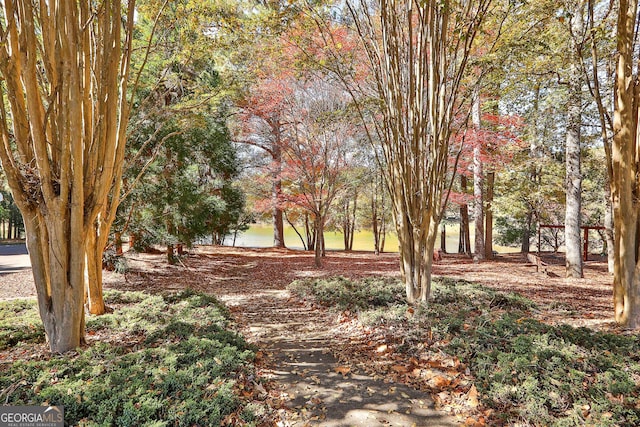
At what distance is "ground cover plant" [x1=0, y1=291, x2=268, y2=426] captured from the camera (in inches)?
88.8

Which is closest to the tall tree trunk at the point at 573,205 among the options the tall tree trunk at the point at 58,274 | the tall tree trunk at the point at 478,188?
the tall tree trunk at the point at 478,188

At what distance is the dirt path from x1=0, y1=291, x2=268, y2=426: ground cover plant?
416mm

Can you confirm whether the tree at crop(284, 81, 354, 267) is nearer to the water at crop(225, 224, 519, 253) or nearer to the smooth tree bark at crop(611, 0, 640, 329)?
the smooth tree bark at crop(611, 0, 640, 329)

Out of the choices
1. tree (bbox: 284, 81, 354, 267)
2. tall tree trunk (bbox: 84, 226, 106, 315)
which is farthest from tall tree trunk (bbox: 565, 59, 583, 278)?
tall tree trunk (bbox: 84, 226, 106, 315)

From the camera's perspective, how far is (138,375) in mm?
2654

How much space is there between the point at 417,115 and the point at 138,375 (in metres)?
4.30

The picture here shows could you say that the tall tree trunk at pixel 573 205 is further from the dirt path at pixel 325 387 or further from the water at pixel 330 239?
the water at pixel 330 239

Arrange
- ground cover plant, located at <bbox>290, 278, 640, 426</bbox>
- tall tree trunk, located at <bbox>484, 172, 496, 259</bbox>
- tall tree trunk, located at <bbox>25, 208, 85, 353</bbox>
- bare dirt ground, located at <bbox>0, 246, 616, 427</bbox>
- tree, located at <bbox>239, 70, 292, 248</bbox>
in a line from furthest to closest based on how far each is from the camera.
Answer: tall tree trunk, located at <bbox>484, 172, 496, 259</bbox> → tree, located at <bbox>239, 70, 292, 248</bbox> → tall tree trunk, located at <bbox>25, 208, 85, 353</bbox> → bare dirt ground, located at <bbox>0, 246, 616, 427</bbox> → ground cover plant, located at <bbox>290, 278, 640, 426</bbox>

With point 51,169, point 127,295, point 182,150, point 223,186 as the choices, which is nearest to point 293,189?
point 223,186

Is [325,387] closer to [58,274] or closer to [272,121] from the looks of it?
[58,274]

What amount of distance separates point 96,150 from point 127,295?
3069 mm

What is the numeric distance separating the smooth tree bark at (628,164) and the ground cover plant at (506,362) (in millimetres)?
917

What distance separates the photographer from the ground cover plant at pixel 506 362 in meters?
2.49

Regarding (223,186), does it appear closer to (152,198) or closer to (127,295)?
(152,198)
